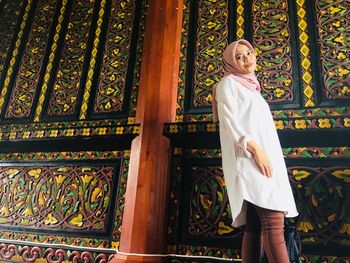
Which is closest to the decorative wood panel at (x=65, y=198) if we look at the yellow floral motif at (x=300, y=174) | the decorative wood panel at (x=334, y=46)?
the yellow floral motif at (x=300, y=174)

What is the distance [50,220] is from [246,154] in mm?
1787

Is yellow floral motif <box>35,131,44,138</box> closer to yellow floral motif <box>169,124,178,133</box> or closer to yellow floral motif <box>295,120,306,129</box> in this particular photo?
yellow floral motif <box>169,124,178,133</box>

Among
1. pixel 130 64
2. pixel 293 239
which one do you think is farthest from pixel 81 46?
pixel 293 239

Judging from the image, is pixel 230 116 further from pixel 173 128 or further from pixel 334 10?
pixel 334 10

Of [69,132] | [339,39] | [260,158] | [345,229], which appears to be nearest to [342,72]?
[339,39]

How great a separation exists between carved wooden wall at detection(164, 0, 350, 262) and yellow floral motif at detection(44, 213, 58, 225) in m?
0.95

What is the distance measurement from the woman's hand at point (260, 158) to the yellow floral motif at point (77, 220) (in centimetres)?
156

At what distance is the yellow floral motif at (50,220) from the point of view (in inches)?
102

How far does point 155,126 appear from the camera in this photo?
2.37 metres

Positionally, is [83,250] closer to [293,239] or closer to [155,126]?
[155,126]

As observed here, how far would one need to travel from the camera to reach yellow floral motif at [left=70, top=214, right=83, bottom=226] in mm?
2510

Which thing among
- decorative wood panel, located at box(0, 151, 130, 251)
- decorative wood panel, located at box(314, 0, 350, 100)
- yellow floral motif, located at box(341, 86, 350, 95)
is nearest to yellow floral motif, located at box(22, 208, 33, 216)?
decorative wood panel, located at box(0, 151, 130, 251)

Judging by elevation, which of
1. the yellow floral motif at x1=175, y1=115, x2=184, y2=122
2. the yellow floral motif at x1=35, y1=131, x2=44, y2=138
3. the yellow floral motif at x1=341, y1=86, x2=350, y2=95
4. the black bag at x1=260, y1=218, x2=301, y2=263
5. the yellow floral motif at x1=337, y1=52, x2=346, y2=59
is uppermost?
the yellow floral motif at x1=337, y1=52, x2=346, y2=59

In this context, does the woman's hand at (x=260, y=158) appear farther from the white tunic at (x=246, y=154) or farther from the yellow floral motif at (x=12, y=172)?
the yellow floral motif at (x=12, y=172)
